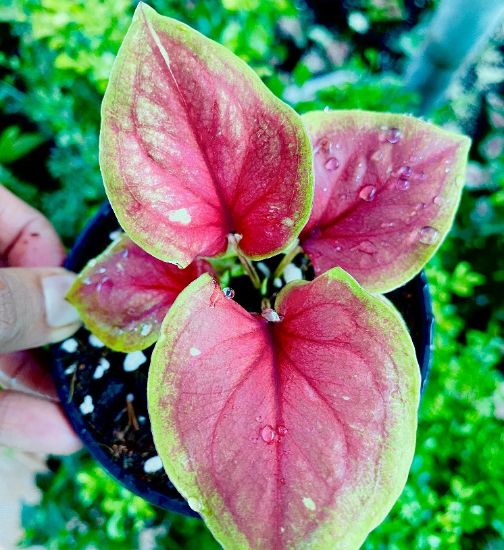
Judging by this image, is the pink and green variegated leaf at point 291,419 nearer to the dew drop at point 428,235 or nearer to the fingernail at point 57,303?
the dew drop at point 428,235

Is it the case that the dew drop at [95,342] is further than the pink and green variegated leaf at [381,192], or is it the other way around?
the dew drop at [95,342]

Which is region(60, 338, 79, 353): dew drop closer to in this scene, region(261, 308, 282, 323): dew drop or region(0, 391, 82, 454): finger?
region(0, 391, 82, 454): finger

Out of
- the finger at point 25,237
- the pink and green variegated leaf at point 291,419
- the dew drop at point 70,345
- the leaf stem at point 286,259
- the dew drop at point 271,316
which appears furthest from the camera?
the finger at point 25,237

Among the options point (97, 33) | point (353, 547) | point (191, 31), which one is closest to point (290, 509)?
point (353, 547)

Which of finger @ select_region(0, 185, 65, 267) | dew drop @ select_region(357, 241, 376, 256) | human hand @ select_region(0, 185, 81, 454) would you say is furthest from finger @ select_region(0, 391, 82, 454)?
dew drop @ select_region(357, 241, 376, 256)

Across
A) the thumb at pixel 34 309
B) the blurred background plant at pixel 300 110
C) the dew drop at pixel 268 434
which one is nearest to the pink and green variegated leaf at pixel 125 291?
the thumb at pixel 34 309

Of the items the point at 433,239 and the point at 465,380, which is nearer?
the point at 433,239

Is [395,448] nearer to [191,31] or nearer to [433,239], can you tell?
[433,239]
